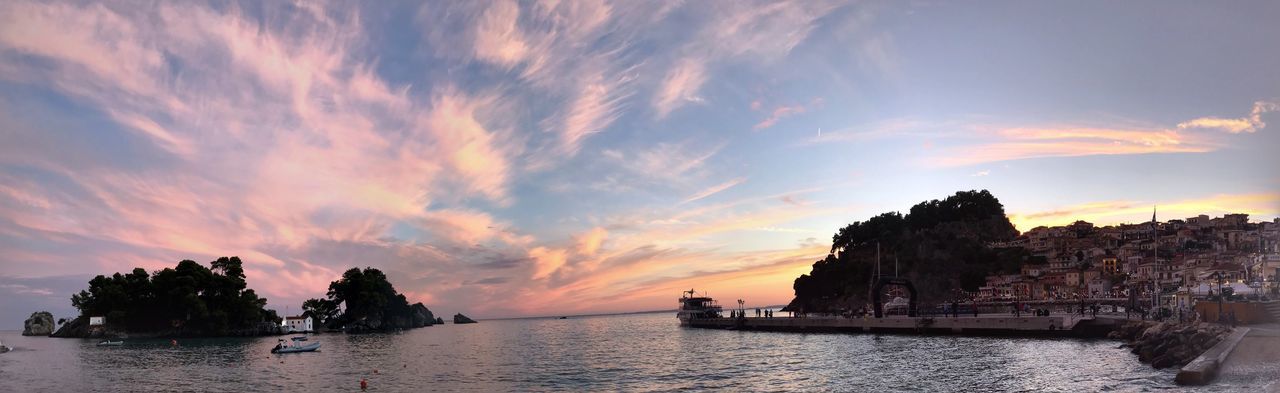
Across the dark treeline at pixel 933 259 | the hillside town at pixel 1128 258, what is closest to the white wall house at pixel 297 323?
the dark treeline at pixel 933 259

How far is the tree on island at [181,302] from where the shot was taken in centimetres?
13500

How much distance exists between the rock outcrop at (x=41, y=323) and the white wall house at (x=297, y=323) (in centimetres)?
7211

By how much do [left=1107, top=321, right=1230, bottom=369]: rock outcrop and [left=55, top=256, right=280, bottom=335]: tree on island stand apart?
483 feet

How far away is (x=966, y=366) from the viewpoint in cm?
4528

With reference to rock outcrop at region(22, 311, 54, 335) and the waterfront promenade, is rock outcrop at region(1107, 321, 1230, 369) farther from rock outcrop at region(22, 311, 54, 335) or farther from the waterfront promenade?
rock outcrop at region(22, 311, 54, 335)

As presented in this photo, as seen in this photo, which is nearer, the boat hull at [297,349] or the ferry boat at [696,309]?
the boat hull at [297,349]

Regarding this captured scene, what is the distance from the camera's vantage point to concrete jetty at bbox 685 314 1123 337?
67.1 metres

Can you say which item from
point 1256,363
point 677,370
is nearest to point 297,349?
point 677,370

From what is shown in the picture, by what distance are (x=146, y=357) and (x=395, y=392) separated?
52.7m

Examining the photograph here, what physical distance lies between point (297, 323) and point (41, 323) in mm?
76156

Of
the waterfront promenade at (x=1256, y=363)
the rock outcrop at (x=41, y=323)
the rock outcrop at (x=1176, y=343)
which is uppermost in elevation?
the waterfront promenade at (x=1256, y=363)

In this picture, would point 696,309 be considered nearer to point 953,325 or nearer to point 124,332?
point 953,325

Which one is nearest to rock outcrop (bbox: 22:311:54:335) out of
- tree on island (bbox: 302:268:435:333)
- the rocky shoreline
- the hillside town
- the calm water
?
the rocky shoreline

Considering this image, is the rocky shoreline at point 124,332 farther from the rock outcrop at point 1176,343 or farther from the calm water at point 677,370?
the rock outcrop at point 1176,343
